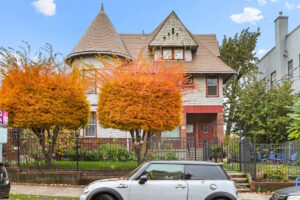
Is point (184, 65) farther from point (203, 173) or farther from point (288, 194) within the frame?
point (288, 194)

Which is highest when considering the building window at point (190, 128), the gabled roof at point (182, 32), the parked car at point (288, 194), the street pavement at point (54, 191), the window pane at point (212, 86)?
the gabled roof at point (182, 32)

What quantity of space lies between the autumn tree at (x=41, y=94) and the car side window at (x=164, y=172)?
7.49 meters

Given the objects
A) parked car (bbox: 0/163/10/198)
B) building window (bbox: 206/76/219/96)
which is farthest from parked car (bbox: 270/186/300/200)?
building window (bbox: 206/76/219/96)

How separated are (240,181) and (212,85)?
474 inches

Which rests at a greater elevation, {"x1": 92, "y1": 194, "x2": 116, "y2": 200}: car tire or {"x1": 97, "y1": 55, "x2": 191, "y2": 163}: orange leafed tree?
{"x1": 97, "y1": 55, "x2": 191, "y2": 163}: orange leafed tree

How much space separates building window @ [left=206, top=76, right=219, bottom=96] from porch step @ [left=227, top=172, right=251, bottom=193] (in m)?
11.0

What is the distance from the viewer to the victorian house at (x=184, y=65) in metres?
25.4

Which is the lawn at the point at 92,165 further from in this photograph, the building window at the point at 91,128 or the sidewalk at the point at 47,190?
the building window at the point at 91,128

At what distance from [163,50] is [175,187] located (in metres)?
18.6

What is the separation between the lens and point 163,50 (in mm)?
26891

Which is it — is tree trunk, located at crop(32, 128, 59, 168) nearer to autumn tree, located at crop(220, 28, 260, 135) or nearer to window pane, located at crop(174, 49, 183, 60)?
window pane, located at crop(174, 49, 183, 60)

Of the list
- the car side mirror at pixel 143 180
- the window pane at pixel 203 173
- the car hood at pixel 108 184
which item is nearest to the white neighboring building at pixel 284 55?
the window pane at pixel 203 173

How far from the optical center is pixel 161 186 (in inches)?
362

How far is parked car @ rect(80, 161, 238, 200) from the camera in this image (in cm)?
912
